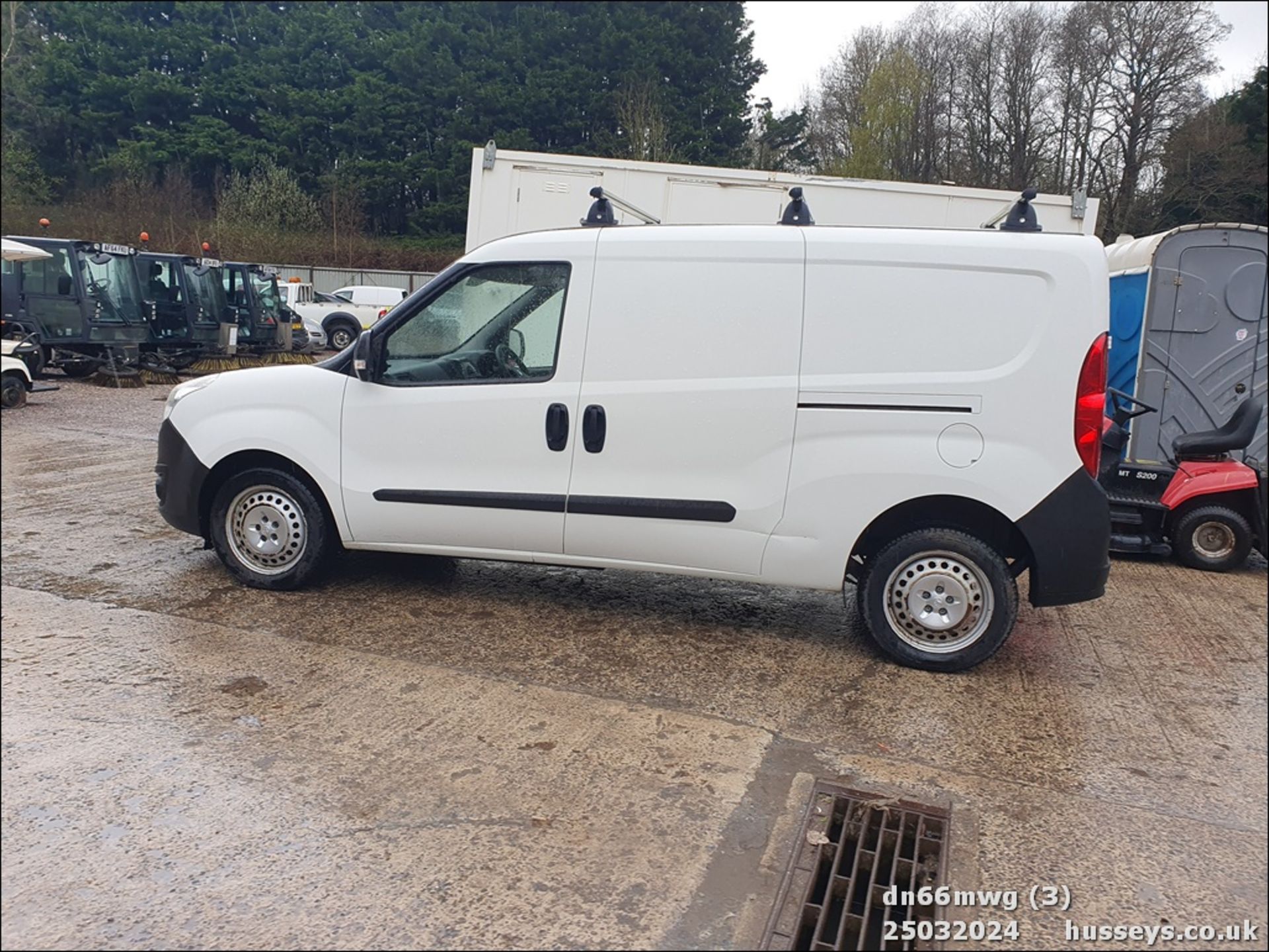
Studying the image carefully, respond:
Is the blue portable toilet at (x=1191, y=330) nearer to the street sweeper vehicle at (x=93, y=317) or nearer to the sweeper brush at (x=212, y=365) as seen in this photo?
the street sweeper vehicle at (x=93, y=317)

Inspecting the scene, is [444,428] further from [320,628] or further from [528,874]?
[528,874]

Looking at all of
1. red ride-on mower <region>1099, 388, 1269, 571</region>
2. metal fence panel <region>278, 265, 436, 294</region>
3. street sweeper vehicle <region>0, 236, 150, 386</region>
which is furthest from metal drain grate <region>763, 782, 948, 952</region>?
metal fence panel <region>278, 265, 436, 294</region>

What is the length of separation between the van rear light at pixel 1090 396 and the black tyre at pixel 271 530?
3800mm

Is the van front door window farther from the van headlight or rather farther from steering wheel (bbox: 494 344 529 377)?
the van headlight

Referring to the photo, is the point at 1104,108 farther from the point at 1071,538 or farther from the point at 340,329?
the point at 340,329

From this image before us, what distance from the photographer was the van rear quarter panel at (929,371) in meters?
4.29

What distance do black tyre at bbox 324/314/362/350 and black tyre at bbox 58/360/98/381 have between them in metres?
10.9

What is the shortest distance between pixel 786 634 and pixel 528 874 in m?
2.63

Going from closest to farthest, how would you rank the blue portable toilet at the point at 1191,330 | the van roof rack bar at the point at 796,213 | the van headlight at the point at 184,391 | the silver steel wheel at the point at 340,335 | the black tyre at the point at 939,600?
the black tyre at the point at 939,600
the van roof rack bar at the point at 796,213
the van headlight at the point at 184,391
the blue portable toilet at the point at 1191,330
the silver steel wheel at the point at 340,335

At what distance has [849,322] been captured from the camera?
14.7 feet

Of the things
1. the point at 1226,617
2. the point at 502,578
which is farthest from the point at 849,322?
the point at 502,578

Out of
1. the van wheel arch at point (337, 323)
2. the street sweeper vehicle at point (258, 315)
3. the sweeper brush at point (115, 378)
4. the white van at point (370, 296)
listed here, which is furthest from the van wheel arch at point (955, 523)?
the white van at point (370, 296)

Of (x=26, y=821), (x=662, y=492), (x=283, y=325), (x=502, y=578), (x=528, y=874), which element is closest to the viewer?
(x=26, y=821)

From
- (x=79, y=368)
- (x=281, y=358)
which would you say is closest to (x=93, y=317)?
(x=79, y=368)
